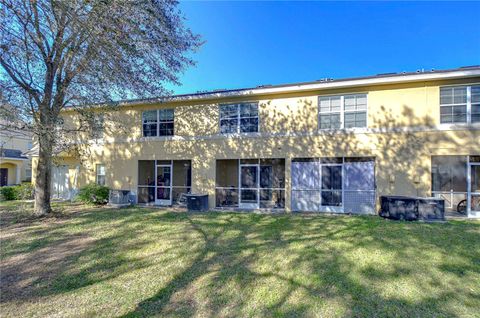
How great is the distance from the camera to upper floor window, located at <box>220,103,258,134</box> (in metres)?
13.7

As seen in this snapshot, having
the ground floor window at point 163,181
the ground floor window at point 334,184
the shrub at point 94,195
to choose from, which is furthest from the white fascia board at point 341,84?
the shrub at point 94,195

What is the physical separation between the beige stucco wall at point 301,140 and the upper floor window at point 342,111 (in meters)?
0.28

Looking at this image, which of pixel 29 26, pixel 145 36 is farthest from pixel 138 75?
pixel 29 26

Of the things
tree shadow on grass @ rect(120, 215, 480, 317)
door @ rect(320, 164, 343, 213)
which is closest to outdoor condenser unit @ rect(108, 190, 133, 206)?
tree shadow on grass @ rect(120, 215, 480, 317)

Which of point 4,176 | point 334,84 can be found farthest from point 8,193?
point 334,84

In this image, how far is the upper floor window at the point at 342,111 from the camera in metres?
12.2

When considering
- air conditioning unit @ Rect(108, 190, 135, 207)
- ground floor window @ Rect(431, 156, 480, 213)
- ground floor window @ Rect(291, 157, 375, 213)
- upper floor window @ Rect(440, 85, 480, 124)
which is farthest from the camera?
air conditioning unit @ Rect(108, 190, 135, 207)

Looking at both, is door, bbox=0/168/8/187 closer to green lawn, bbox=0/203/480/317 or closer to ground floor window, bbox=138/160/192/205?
ground floor window, bbox=138/160/192/205

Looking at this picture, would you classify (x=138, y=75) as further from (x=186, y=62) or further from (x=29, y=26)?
(x=29, y=26)

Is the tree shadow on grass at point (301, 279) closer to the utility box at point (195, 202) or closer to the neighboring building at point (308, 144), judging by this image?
the neighboring building at point (308, 144)

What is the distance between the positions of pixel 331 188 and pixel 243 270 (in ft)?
26.4

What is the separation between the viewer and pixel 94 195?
1460 cm

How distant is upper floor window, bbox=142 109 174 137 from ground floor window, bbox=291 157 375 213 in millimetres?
7181

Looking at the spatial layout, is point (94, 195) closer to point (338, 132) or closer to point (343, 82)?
point (338, 132)
